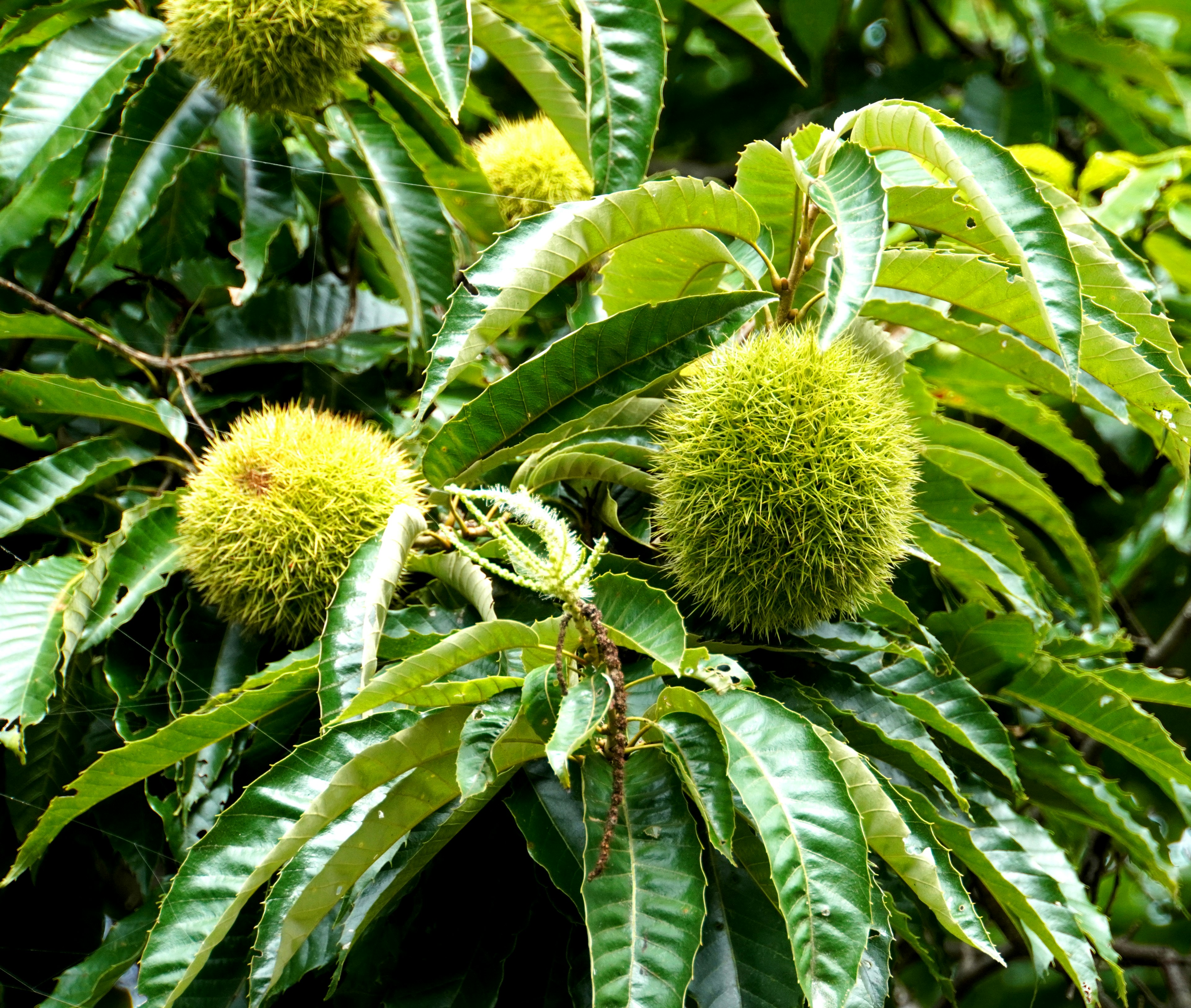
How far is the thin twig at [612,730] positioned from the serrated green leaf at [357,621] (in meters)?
0.19

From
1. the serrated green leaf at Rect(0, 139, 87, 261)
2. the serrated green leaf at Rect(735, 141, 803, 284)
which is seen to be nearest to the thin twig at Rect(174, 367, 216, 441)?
the serrated green leaf at Rect(0, 139, 87, 261)

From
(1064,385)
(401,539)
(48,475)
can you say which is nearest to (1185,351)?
(1064,385)

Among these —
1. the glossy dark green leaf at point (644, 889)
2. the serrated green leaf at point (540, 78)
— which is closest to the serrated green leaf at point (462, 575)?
the glossy dark green leaf at point (644, 889)

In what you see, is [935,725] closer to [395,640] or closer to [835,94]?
[395,640]

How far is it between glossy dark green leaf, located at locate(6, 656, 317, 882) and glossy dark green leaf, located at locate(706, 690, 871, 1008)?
0.45 metres

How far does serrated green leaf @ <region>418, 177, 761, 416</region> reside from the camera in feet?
3.02

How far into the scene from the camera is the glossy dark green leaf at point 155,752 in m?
0.93

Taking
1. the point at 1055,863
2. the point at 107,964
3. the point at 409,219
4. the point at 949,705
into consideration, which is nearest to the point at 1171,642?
the point at 1055,863

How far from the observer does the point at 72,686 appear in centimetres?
125

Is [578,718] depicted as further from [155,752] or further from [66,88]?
[66,88]

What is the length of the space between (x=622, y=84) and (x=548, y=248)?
0.37m

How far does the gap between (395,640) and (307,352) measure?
2.26ft

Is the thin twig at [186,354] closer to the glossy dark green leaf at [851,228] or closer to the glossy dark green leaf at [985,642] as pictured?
the glossy dark green leaf at [851,228]

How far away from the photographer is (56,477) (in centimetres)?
128
